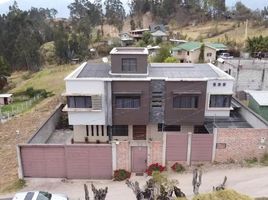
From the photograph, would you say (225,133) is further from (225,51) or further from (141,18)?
(141,18)

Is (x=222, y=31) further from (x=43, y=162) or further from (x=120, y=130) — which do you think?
(x=43, y=162)

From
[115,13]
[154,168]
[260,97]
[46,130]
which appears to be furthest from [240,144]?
[115,13]

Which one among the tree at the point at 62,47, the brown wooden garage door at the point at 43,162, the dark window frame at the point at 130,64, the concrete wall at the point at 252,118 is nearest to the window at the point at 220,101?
the concrete wall at the point at 252,118

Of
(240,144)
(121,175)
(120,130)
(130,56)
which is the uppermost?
(130,56)

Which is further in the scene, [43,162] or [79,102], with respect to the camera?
[79,102]

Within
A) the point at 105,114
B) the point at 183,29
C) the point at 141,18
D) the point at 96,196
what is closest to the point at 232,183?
the point at 96,196

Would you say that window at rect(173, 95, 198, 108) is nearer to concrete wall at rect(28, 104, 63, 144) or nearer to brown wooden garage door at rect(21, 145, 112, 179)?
brown wooden garage door at rect(21, 145, 112, 179)

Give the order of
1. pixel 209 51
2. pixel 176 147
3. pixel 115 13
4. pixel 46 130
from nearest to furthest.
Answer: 1. pixel 176 147
2. pixel 46 130
3. pixel 209 51
4. pixel 115 13

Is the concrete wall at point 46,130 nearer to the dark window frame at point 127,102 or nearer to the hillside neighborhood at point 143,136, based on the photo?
the hillside neighborhood at point 143,136
